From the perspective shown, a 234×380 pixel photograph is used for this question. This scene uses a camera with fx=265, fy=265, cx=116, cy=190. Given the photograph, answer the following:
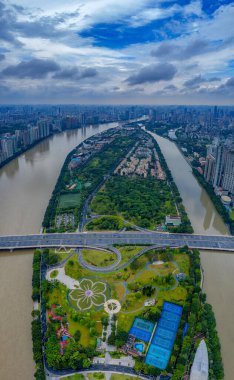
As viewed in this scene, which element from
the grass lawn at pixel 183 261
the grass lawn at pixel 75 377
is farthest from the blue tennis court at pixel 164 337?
the grass lawn at pixel 183 261

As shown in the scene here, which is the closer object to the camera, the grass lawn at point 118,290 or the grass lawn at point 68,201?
the grass lawn at point 118,290

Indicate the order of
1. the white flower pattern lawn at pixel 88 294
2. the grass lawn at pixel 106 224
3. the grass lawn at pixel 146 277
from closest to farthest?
the white flower pattern lawn at pixel 88 294, the grass lawn at pixel 146 277, the grass lawn at pixel 106 224

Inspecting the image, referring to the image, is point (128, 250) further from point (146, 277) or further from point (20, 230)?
point (20, 230)

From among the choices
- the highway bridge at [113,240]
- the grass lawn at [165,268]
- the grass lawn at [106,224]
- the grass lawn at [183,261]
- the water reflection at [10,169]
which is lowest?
the grass lawn at [165,268]

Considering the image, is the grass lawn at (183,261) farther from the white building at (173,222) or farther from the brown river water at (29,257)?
the white building at (173,222)

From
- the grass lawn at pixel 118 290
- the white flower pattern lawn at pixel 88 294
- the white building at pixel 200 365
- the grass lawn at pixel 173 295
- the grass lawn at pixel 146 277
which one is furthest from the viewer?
Answer: the grass lawn at pixel 146 277

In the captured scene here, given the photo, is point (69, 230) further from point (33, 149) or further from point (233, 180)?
point (33, 149)

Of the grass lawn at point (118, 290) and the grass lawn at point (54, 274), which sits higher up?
the grass lawn at point (54, 274)
